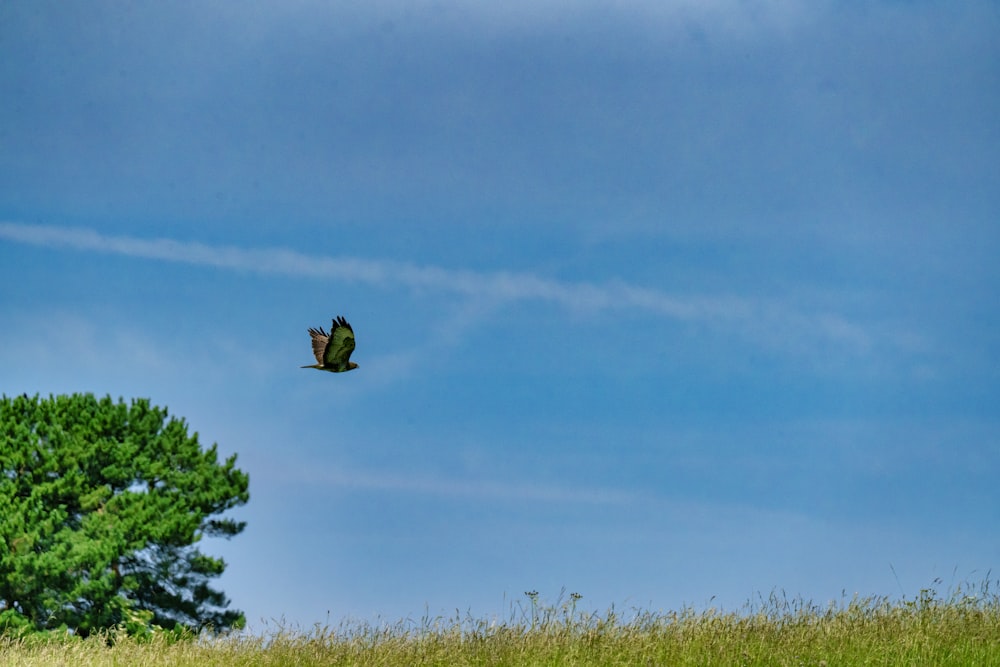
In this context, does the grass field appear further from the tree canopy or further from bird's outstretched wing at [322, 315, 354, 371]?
the tree canopy

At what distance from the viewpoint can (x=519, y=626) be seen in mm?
12547

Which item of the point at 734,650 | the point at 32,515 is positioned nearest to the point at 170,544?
the point at 32,515

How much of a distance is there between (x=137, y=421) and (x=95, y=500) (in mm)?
2208

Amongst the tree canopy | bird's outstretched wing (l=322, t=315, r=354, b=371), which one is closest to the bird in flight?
bird's outstretched wing (l=322, t=315, r=354, b=371)

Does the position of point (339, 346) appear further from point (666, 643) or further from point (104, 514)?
point (104, 514)

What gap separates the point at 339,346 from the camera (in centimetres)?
1323

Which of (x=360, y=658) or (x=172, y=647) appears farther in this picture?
(x=172, y=647)

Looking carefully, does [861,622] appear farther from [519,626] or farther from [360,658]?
[360,658]

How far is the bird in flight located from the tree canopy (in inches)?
457

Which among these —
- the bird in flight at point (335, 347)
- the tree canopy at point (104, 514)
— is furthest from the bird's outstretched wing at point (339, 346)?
the tree canopy at point (104, 514)

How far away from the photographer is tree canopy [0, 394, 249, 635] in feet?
73.3

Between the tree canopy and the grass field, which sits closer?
the grass field

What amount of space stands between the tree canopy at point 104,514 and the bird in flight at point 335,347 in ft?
38.1

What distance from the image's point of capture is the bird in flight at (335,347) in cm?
1310
